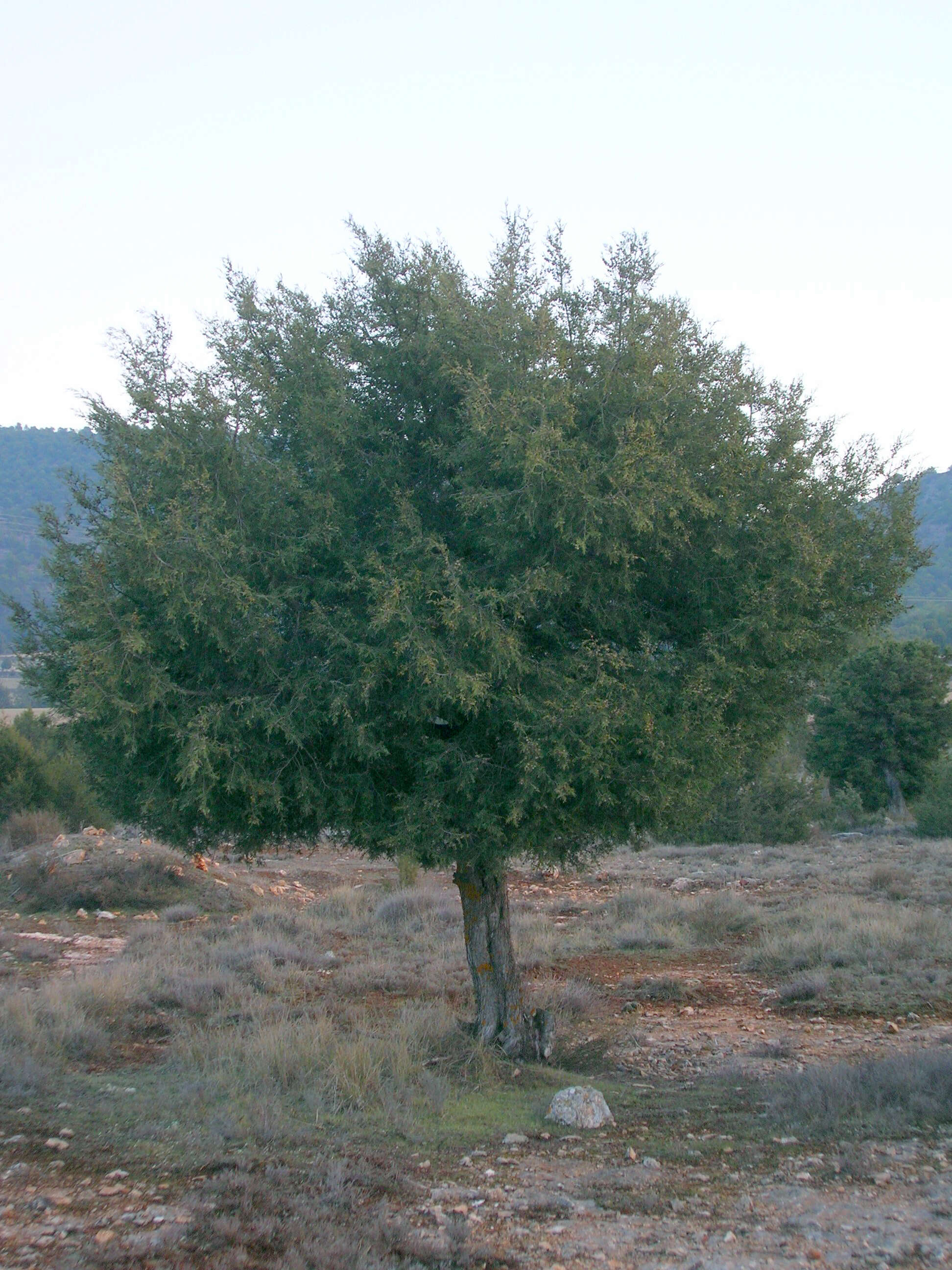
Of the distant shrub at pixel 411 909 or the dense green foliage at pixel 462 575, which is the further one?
the distant shrub at pixel 411 909

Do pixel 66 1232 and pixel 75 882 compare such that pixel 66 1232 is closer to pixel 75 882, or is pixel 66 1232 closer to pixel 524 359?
pixel 524 359

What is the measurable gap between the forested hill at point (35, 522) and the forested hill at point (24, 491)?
98 millimetres

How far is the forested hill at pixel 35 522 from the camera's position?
78.8 metres

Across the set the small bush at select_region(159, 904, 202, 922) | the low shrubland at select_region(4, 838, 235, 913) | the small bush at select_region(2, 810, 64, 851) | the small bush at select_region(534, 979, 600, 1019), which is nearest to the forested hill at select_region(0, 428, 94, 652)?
the small bush at select_region(2, 810, 64, 851)

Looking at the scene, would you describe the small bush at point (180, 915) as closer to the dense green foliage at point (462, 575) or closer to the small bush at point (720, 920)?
the small bush at point (720, 920)

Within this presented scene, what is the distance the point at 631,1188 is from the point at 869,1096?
2.29 m

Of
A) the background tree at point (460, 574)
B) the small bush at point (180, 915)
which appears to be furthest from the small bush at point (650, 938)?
the small bush at point (180, 915)

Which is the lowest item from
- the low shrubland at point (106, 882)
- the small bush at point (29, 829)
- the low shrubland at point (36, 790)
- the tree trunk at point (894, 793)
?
the tree trunk at point (894, 793)

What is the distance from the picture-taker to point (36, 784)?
28.6 m

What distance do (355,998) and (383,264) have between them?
8.88 metres

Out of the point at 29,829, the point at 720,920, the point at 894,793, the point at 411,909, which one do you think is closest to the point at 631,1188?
the point at 720,920

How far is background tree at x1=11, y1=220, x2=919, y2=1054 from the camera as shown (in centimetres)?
693

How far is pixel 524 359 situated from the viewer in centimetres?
795

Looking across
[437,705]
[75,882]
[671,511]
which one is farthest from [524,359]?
[75,882]
